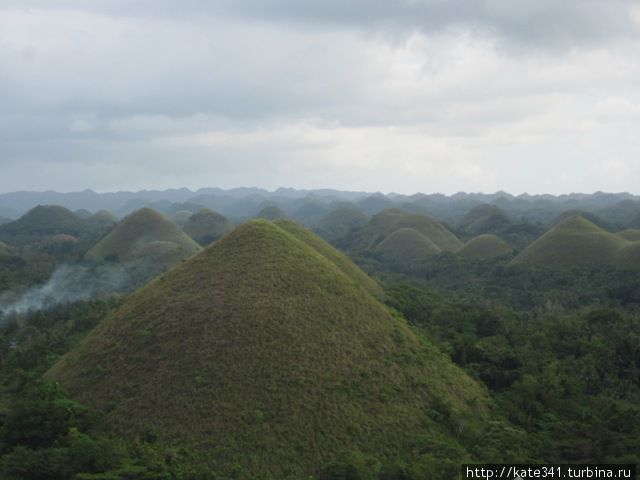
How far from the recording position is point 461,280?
167 ft

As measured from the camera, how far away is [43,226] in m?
90.3

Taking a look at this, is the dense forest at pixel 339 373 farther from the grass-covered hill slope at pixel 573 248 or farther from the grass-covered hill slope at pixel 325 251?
the grass-covered hill slope at pixel 573 248

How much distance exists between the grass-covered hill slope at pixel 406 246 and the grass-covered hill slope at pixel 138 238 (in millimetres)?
23504

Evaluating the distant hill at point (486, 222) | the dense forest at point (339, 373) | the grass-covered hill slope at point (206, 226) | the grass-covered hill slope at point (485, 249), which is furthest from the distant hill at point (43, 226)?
the distant hill at point (486, 222)

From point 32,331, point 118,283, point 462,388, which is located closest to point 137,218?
point 118,283

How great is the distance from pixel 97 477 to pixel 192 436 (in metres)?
3.14

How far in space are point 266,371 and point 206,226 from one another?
231 ft

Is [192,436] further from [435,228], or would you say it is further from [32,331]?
[435,228]

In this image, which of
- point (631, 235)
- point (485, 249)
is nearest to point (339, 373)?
point (485, 249)

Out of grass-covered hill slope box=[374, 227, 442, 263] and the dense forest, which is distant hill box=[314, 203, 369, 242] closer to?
grass-covered hill slope box=[374, 227, 442, 263]

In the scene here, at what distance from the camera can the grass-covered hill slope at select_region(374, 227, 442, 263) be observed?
65625 millimetres

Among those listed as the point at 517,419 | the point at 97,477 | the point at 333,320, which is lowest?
the point at 517,419

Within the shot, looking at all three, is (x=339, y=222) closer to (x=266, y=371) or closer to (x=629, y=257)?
(x=629, y=257)

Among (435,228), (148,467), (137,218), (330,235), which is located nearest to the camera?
(148,467)
